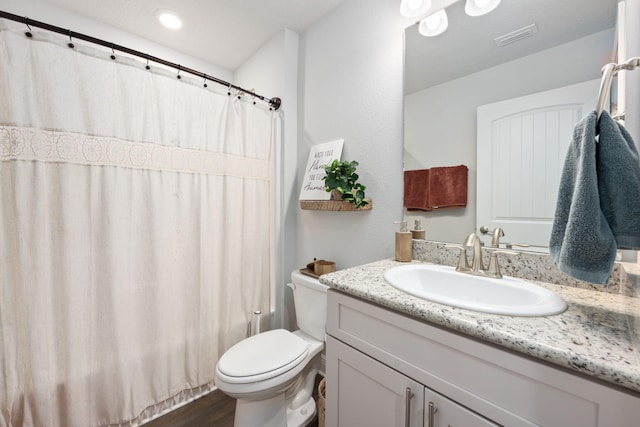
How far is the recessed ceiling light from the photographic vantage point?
1.68m

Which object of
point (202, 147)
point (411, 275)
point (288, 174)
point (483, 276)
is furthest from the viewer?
point (288, 174)

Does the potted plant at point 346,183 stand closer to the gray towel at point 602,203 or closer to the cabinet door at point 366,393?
the cabinet door at point 366,393

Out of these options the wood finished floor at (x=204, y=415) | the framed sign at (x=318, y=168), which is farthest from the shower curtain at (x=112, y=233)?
the framed sign at (x=318, y=168)

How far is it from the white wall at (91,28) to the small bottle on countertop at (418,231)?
2264mm

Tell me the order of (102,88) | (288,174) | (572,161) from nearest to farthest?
(572,161), (102,88), (288,174)

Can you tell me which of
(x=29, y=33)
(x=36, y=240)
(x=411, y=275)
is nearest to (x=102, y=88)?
(x=29, y=33)

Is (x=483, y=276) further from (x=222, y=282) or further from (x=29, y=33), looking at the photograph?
(x=29, y=33)

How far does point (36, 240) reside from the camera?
1122mm

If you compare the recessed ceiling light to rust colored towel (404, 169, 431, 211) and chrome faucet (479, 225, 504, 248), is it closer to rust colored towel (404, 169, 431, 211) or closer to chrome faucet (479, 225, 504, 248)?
rust colored towel (404, 169, 431, 211)

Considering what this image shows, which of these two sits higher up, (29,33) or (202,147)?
(29,33)

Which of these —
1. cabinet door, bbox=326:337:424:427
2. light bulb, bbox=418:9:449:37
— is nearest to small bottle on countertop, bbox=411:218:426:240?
cabinet door, bbox=326:337:424:427

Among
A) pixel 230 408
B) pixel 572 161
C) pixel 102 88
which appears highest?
pixel 102 88

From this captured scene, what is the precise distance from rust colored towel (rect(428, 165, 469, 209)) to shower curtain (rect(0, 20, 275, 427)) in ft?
4.03

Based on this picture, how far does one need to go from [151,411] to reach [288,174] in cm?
167
